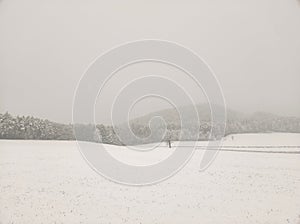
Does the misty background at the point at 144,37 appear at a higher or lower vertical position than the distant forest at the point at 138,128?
higher

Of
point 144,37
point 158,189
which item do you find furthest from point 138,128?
point 144,37

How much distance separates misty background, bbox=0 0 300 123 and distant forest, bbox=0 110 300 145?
39 millimetres

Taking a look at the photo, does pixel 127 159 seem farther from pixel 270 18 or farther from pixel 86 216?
pixel 270 18

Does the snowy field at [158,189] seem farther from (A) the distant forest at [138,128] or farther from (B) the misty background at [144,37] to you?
(B) the misty background at [144,37]

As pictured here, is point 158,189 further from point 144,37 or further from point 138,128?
point 144,37

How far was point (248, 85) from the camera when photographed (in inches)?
79.6

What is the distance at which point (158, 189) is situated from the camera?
6.48ft

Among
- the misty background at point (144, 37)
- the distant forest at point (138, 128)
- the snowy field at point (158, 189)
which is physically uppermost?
the misty background at point (144, 37)

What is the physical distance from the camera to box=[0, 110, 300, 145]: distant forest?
6.50ft

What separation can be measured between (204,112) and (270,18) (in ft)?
1.85

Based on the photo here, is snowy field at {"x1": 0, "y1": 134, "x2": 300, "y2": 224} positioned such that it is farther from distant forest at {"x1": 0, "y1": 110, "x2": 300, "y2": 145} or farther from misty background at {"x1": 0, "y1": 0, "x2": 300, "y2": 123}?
misty background at {"x1": 0, "y1": 0, "x2": 300, "y2": 123}

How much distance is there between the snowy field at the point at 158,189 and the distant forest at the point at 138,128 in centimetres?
4

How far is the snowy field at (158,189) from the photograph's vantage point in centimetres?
194

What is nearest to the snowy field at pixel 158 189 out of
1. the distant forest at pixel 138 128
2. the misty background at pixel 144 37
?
the distant forest at pixel 138 128
